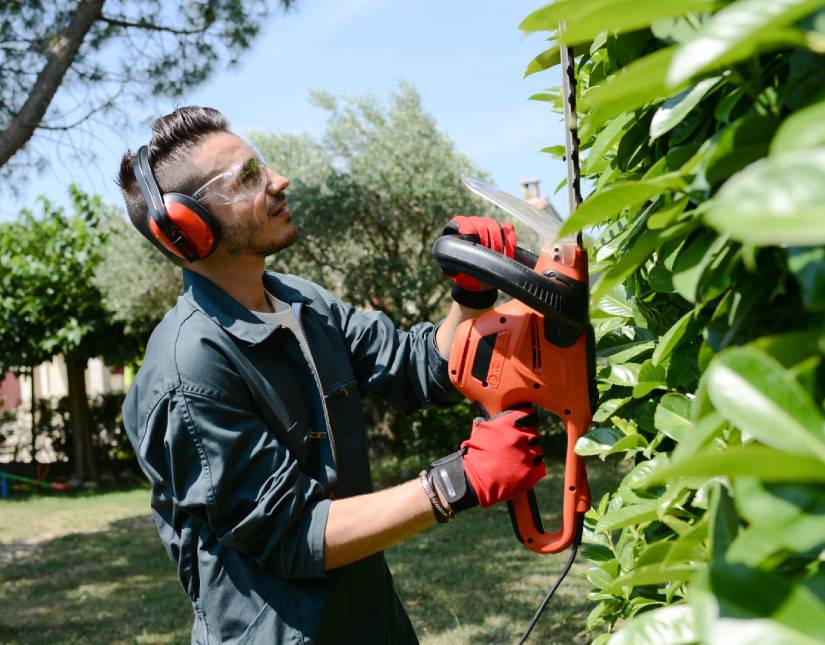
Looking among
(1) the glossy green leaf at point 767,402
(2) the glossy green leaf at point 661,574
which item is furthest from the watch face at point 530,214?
(1) the glossy green leaf at point 767,402

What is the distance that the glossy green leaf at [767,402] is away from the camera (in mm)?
534

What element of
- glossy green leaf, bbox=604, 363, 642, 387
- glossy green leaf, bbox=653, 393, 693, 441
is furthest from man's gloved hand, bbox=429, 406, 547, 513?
glossy green leaf, bbox=653, 393, 693, 441

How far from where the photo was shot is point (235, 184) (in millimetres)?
2059

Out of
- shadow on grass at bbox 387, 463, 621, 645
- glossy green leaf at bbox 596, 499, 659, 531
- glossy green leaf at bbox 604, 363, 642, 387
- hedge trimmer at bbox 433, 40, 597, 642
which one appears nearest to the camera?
glossy green leaf at bbox 596, 499, 659, 531

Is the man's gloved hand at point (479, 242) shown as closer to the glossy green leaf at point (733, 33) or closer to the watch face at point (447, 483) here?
the watch face at point (447, 483)

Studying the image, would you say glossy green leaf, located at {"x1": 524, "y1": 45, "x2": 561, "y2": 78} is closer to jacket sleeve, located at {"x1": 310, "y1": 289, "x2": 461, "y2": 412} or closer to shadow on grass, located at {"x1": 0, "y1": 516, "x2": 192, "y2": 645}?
jacket sleeve, located at {"x1": 310, "y1": 289, "x2": 461, "y2": 412}

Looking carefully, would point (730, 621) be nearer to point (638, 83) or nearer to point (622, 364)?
point (638, 83)

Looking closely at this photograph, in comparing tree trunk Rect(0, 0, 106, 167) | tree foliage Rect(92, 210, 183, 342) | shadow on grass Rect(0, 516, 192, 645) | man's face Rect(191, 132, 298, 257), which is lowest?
shadow on grass Rect(0, 516, 192, 645)

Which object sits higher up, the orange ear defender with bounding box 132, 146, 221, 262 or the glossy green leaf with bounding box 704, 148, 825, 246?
the orange ear defender with bounding box 132, 146, 221, 262

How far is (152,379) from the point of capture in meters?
1.76

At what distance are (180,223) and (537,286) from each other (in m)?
0.90

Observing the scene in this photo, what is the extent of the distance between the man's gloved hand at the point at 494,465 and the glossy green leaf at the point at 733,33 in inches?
45.1

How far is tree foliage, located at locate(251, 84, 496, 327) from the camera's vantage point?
31.6 ft

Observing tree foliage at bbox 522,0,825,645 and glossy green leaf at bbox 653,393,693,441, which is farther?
glossy green leaf at bbox 653,393,693,441
